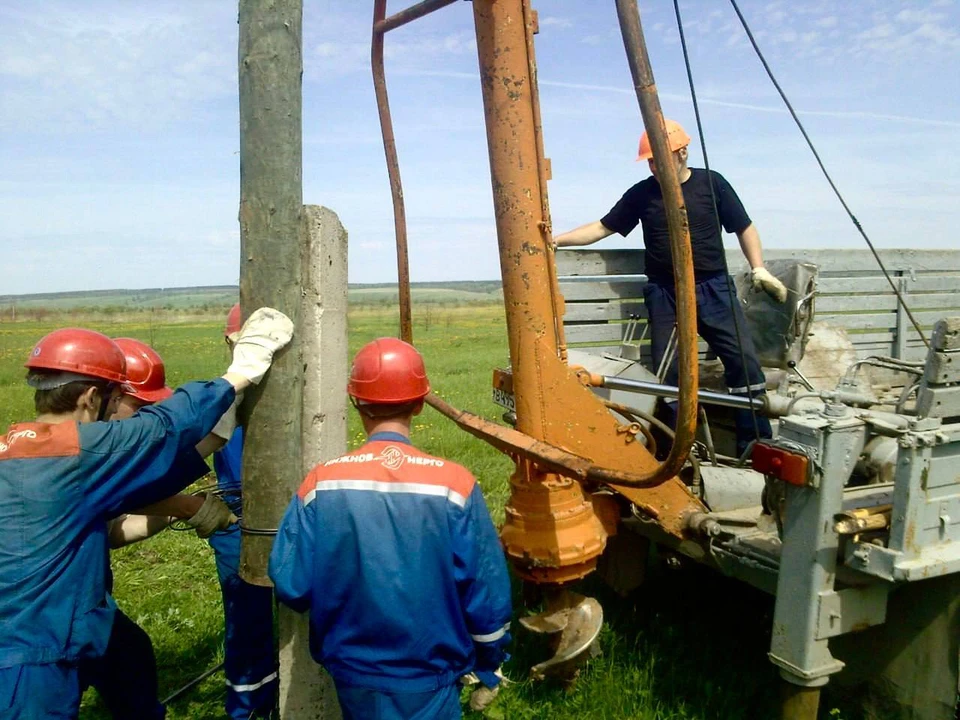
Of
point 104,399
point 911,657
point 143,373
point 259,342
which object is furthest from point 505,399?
point 911,657

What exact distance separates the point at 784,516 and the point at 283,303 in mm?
1887

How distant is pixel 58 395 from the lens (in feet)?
8.20

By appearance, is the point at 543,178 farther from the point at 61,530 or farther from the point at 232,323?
the point at 61,530

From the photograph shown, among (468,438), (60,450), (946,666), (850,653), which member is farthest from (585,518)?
(468,438)

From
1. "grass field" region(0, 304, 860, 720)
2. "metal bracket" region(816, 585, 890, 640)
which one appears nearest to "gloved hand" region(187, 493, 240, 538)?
"grass field" region(0, 304, 860, 720)

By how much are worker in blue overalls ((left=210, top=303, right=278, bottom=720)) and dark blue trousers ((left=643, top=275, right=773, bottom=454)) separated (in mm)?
2372

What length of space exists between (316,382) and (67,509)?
2.84 feet

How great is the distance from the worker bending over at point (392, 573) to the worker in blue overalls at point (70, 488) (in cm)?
50

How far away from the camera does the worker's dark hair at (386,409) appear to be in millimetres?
2465

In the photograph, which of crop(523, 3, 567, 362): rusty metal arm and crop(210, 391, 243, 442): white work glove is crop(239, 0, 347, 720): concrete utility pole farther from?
crop(523, 3, 567, 362): rusty metal arm

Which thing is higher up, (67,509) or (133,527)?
(67,509)

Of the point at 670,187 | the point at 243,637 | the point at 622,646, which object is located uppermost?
the point at 670,187

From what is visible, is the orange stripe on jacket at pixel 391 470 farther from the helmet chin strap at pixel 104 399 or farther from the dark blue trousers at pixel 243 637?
the dark blue trousers at pixel 243 637

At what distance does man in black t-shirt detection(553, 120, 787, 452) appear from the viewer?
4723 mm
